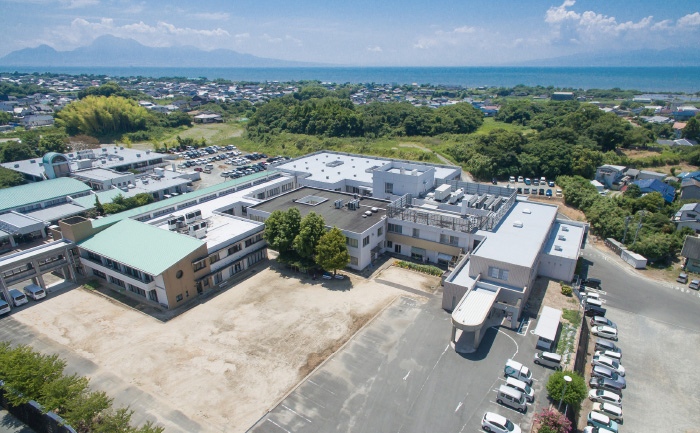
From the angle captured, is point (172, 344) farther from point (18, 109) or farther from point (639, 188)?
point (18, 109)

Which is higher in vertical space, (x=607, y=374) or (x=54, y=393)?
(x=54, y=393)

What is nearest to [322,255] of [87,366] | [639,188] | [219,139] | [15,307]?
[87,366]

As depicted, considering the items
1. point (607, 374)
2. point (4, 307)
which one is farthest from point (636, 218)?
point (4, 307)

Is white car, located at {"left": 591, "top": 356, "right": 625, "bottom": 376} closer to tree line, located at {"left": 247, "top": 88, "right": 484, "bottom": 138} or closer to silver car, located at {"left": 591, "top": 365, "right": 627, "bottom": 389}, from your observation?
silver car, located at {"left": 591, "top": 365, "right": 627, "bottom": 389}

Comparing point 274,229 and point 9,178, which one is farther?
point 9,178

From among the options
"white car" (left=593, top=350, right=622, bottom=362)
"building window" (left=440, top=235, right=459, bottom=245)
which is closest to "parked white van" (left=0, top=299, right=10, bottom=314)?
"building window" (left=440, top=235, right=459, bottom=245)

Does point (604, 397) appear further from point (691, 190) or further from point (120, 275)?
point (691, 190)
